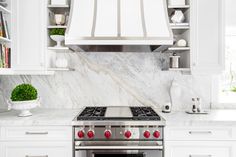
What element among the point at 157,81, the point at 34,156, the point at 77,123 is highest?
the point at 157,81

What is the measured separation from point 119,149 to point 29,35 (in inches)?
57.9

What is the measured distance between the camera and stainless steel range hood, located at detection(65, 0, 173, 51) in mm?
2021

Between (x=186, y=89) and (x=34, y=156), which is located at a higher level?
(x=186, y=89)

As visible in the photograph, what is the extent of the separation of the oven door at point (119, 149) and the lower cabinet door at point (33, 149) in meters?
0.19

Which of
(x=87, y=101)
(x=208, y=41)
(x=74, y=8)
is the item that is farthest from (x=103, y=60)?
(x=208, y=41)

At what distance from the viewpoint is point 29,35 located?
2.39 metres

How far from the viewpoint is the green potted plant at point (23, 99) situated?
2223mm

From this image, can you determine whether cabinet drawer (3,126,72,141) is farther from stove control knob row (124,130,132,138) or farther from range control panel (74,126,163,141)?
stove control knob row (124,130,132,138)

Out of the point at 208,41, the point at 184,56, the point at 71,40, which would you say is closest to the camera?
the point at 71,40

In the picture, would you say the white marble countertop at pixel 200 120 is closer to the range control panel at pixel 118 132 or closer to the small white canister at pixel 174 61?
the range control panel at pixel 118 132

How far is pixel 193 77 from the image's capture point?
2.74 m

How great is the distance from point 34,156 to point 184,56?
1.90 metres

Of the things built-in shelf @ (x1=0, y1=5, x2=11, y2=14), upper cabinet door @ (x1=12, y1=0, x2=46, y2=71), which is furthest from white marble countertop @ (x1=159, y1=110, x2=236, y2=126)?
built-in shelf @ (x1=0, y1=5, x2=11, y2=14)

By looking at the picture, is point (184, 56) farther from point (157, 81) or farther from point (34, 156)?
point (34, 156)
